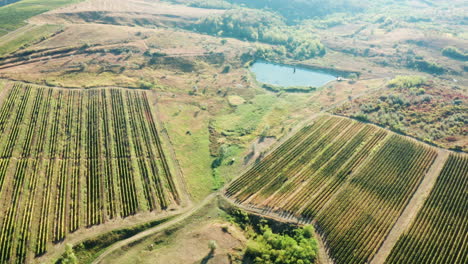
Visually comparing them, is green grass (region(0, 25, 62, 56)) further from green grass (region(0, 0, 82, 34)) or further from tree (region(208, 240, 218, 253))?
tree (region(208, 240, 218, 253))

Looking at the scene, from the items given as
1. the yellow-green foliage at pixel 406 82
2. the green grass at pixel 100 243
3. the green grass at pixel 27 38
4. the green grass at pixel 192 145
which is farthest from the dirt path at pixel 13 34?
the yellow-green foliage at pixel 406 82

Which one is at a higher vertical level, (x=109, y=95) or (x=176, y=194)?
(x=109, y=95)

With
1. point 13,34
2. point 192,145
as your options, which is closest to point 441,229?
point 192,145

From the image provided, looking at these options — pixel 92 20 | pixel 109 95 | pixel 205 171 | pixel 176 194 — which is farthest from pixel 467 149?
pixel 92 20

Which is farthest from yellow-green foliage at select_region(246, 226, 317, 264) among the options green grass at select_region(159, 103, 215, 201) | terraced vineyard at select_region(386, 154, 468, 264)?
green grass at select_region(159, 103, 215, 201)

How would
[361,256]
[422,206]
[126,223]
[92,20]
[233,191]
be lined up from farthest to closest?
[92,20], [233,191], [422,206], [126,223], [361,256]

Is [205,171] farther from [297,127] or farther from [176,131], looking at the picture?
[297,127]
